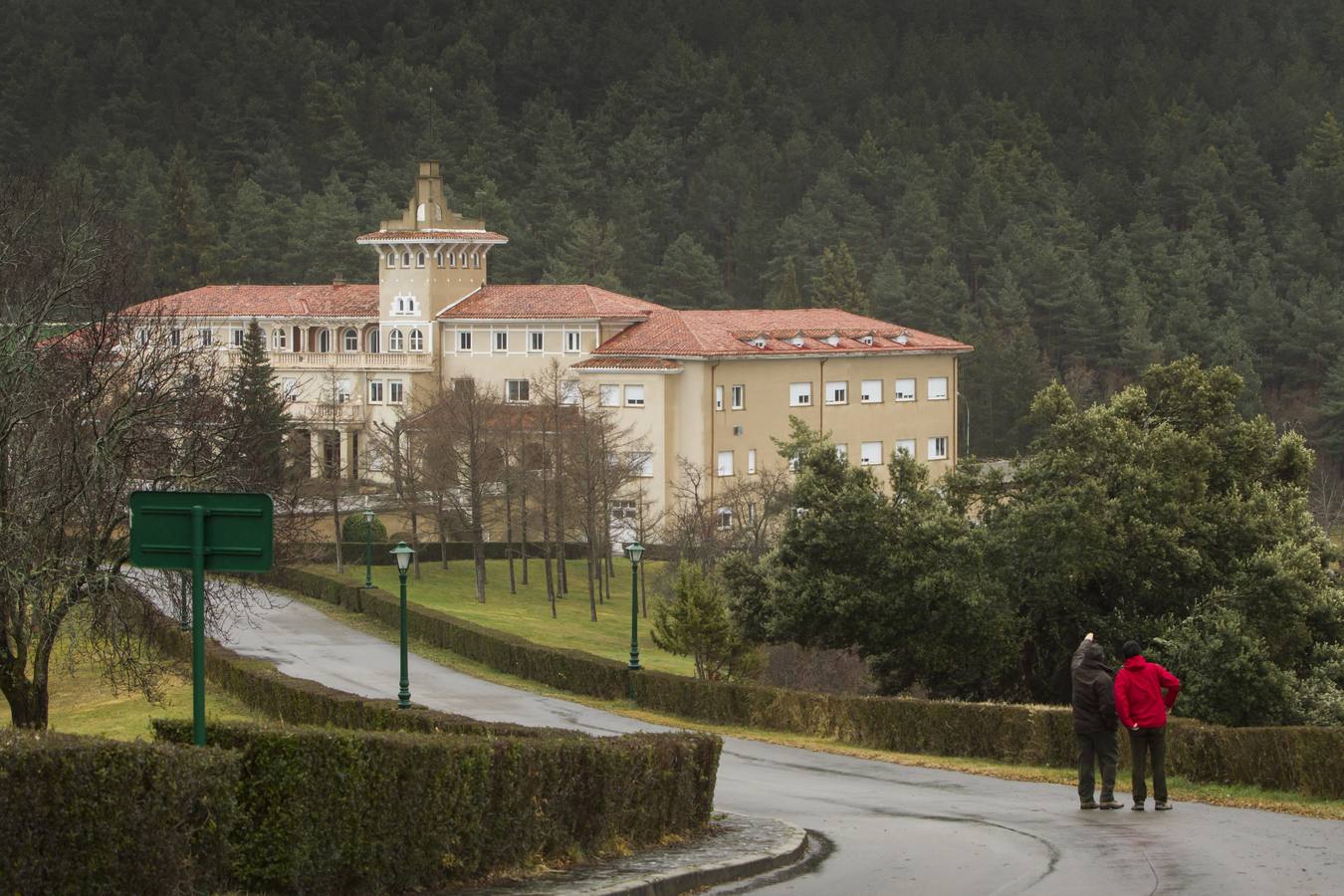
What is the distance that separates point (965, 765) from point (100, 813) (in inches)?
648

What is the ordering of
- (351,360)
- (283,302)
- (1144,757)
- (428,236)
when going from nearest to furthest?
1. (1144,757)
2. (351,360)
3. (428,236)
4. (283,302)

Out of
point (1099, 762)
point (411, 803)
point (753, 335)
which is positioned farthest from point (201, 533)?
point (753, 335)

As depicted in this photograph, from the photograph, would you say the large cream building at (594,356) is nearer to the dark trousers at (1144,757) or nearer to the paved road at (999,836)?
the paved road at (999,836)

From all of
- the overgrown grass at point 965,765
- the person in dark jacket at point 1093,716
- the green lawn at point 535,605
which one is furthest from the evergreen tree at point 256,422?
the person in dark jacket at point 1093,716

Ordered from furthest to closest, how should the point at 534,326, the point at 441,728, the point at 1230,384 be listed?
1. the point at 534,326
2. the point at 1230,384
3. the point at 441,728

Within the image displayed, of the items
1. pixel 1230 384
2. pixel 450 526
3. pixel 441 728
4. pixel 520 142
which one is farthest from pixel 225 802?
pixel 520 142

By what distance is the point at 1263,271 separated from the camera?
131875 mm

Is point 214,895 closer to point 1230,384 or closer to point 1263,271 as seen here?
point 1230,384

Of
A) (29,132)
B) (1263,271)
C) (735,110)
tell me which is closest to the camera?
(1263,271)

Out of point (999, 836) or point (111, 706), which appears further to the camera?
point (111, 706)

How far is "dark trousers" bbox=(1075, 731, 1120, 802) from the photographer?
18.5 metres

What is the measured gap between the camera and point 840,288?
11988cm

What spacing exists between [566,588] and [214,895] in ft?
198

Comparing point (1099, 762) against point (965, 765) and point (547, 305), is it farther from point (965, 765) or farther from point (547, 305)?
point (547, 305)
